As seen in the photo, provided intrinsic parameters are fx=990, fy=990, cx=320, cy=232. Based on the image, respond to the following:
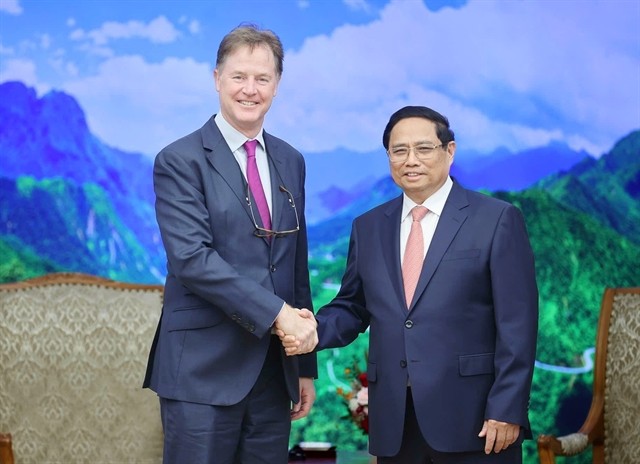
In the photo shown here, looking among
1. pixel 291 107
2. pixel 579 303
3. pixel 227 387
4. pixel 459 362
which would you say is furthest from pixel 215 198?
pixel 579 303

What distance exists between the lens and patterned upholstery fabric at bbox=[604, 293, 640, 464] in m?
3.21

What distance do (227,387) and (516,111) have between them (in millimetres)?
2992

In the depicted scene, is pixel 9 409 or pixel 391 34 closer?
pixel 9 409

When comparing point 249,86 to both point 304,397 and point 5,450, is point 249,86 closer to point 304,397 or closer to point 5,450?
point 304,397

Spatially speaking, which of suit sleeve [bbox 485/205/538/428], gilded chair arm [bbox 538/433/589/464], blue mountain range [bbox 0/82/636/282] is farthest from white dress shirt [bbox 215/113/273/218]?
blue mountain range [bbox 0/82/636/282]

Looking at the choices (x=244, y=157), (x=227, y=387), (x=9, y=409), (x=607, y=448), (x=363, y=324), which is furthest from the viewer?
(x=9, y=409)

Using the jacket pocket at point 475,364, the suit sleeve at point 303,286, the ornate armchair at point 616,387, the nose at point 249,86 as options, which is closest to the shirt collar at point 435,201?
the suit sleeve at point 303,286

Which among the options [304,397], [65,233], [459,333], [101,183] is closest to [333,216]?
[101,183]

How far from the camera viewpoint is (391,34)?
4.95 m

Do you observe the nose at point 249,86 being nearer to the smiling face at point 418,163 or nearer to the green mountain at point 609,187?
the smiling face at point 418,163

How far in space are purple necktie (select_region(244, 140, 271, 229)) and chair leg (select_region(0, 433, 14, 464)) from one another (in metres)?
1.19

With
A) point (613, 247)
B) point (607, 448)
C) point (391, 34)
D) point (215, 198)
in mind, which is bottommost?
point (607, 448)

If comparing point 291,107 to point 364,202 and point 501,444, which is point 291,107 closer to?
point 364,202

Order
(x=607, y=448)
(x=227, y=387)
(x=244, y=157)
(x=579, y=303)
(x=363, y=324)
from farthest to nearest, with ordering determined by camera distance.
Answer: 1. (x=579, y=303)
2. (x=607, y=448)
3. (x=363, y=324)
4. (x=244, y=157)
5. (x=227, y=387)
